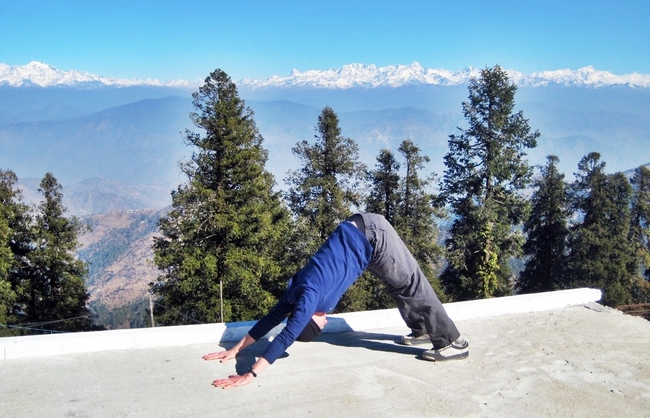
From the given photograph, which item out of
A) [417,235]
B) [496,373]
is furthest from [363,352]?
[417,235]

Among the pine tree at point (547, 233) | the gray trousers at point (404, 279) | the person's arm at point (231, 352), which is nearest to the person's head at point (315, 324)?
the person's arm at point (231, 352)

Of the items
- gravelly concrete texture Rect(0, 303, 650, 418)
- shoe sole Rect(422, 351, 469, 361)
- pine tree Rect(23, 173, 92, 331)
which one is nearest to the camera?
gravelly concrete texture Rect(0, 303, 650, 418)

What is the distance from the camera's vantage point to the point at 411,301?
17.3ft

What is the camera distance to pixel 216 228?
21.2 meters

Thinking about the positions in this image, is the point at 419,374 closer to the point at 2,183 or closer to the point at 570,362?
the point at 570,362

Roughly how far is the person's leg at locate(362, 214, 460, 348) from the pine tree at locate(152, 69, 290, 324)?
15270 millimetres

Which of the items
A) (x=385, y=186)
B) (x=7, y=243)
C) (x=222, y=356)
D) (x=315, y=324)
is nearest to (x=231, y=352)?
(x=222, y=356)

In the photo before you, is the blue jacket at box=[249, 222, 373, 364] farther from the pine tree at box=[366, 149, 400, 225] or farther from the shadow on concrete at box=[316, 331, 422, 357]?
the pine tree at box=[366, 149, 400, 225]

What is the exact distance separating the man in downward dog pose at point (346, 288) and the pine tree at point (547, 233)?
2949 centimetres

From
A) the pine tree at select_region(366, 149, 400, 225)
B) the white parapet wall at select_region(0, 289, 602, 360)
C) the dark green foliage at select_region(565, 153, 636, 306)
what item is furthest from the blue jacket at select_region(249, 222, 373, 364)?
the dark green foliage at select_region(565, 153, 636, 306)

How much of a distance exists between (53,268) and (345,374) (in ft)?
82.3

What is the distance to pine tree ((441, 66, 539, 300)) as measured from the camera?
25.1m

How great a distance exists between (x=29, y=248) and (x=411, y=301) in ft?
84.9

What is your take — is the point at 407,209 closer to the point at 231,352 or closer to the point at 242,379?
the point at 231,352
